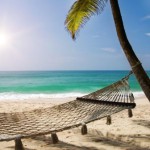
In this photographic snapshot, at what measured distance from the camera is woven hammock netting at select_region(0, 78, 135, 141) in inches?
165

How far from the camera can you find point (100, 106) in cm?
578

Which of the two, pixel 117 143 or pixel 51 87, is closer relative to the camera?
pixel 117 143

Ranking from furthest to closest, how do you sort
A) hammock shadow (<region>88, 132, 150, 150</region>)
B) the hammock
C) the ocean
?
the ocean → hammock shadow (<region>88, 132, 150, 150</region>) → the hammock

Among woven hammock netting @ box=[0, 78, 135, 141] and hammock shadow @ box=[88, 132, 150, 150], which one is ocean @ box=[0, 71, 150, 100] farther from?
hammock shadow @ box=[88, 132, 150, 150]

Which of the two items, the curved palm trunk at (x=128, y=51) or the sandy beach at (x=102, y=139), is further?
the sandy beach at (x=102, y=139)

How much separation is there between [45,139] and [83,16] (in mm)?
2454

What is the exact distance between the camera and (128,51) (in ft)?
15.0

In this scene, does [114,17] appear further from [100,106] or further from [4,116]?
[4,116]

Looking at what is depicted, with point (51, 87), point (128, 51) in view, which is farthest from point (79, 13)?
point (51, 87)

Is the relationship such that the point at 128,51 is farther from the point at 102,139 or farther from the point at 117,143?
the point at 102,139

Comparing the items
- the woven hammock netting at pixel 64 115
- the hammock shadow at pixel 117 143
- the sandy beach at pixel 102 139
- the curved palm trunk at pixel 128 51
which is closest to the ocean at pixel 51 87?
the sandy beach at pixel 102 139

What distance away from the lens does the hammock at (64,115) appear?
418cm

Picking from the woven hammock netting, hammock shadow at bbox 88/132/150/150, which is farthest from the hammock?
hammock shadow at bbox 88/132/150/150

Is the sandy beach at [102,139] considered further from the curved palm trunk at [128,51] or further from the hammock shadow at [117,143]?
the curved palm trunk at [128,51]
